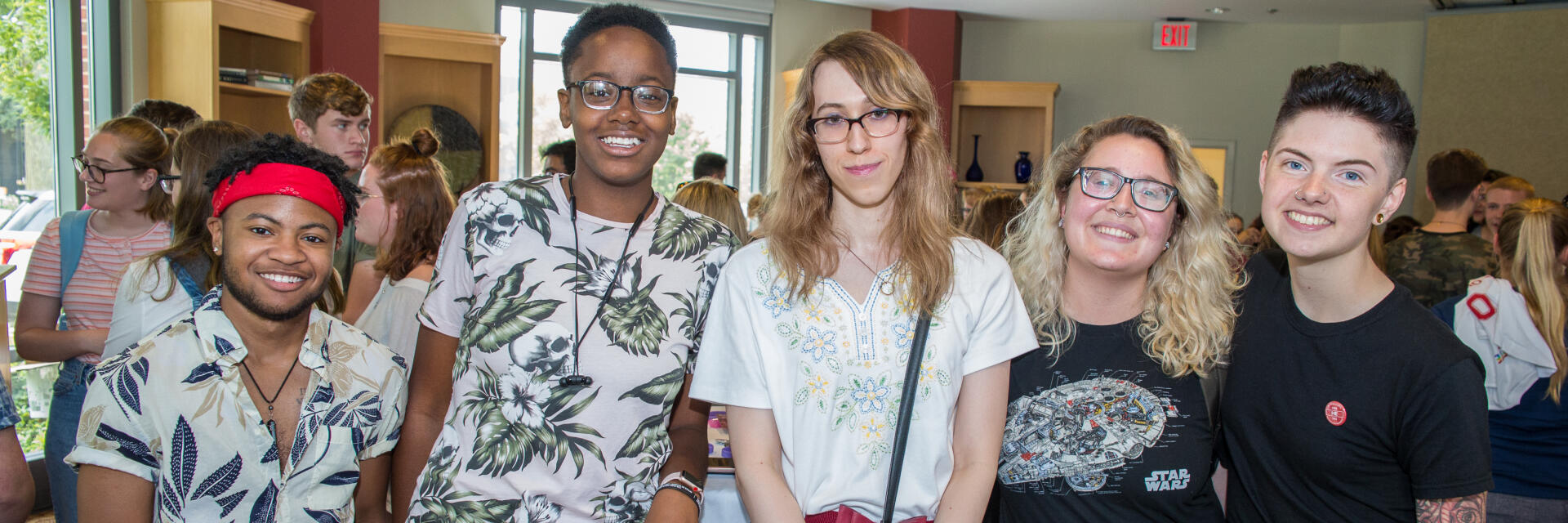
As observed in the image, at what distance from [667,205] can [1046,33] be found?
8.86 m

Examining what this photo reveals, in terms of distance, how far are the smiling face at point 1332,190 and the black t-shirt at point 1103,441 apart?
33 cm

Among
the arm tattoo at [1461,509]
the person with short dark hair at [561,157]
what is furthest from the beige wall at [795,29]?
the arm tattoo at [1461,509]

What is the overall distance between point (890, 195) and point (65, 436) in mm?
2278

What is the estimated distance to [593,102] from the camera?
5.50 ft

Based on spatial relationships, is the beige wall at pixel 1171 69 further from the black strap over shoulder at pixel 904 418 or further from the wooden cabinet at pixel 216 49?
the black strap over shoulder at pixel 904 418

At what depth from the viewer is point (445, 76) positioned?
6.85 metres

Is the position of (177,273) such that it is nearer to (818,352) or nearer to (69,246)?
(69,246)

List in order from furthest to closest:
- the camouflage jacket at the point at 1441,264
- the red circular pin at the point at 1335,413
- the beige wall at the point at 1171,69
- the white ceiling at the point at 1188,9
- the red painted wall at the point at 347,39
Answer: the beige wall at the point at 1171,69 → the white ceiling at the point at 1188,9 → the red painted wall at the point at 347,39 → the camouflage jacket at the point at 1441,264 → the red circular pin at the point at 1335,413

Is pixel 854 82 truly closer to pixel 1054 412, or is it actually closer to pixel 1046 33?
pixel 1054 412

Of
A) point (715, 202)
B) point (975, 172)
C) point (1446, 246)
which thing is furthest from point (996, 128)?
point (715, 202)

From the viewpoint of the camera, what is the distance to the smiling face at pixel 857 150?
158 centimetres

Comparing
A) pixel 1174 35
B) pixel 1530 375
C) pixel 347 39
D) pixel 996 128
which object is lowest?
pixel 1530 375

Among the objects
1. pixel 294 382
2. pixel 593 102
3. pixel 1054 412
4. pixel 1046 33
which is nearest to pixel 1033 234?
pixel 1054 412

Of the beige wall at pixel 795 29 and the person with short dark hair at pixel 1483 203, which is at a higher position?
the beige wall at pixel 795 29
